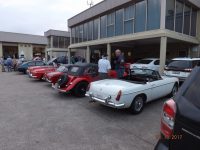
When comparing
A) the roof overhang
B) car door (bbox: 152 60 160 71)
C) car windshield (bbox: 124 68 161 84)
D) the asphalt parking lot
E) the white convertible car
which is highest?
the roof overhang

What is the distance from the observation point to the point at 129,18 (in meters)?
12.2

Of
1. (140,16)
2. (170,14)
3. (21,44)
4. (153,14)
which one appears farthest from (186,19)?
(21,44)

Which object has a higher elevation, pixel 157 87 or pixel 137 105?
pixel 157 87

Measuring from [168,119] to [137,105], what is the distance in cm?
332

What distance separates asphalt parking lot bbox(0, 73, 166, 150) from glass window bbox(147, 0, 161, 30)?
228 inches

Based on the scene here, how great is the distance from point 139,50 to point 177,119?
16.6 m

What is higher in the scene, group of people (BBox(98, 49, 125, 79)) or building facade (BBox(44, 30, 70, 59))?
building facade (BBox(44, 30, 70, 59))

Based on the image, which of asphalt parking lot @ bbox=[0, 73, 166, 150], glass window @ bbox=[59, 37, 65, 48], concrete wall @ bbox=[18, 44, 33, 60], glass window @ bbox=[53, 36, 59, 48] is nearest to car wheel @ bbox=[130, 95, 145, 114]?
asphalt parking lot @ bbox=[0, 73, 166, 150]

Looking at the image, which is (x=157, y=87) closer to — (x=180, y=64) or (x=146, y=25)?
(x=180, y=64)

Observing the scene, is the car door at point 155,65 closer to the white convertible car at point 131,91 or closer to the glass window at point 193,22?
the glass window at point 193,22

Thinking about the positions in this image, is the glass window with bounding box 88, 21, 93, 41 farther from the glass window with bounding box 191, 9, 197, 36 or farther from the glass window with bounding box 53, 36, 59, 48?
the glass window with bounding box 53, 36, 59, 48

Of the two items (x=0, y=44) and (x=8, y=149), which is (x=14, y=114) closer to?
(x=8, y=149)

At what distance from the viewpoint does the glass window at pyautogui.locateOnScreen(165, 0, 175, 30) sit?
10.1m

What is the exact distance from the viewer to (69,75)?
7.29m
